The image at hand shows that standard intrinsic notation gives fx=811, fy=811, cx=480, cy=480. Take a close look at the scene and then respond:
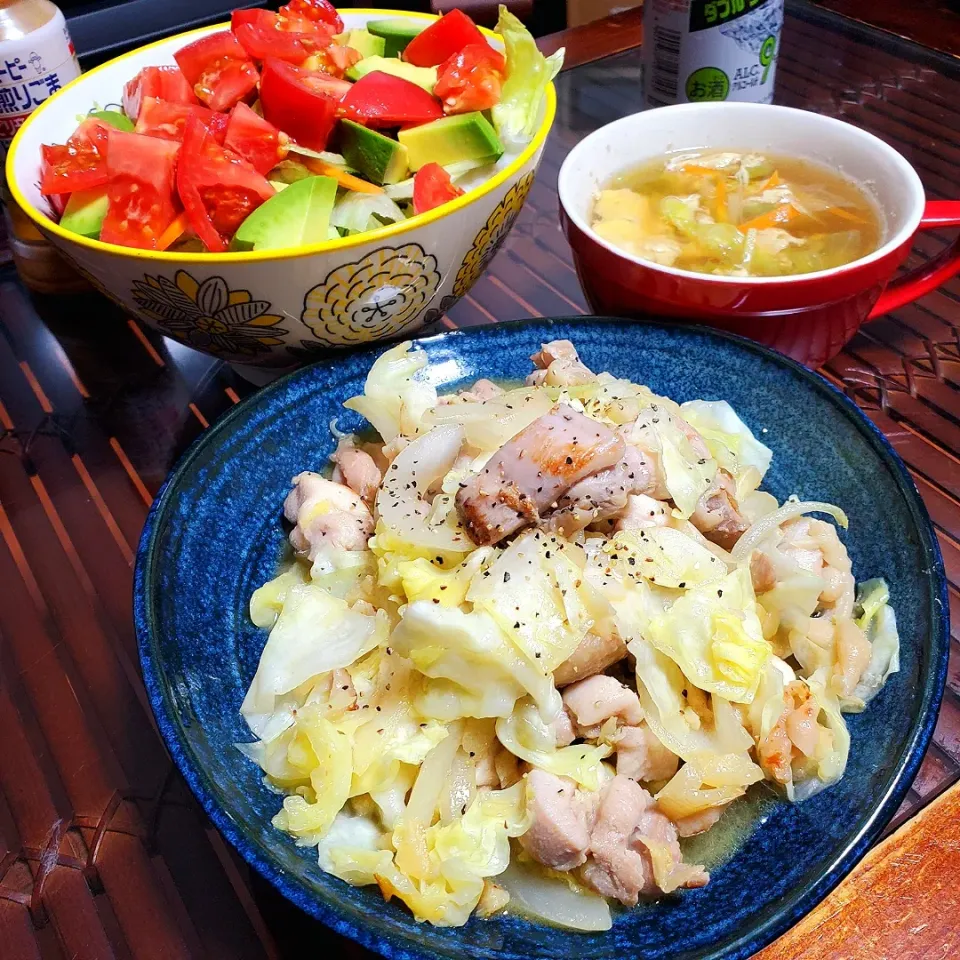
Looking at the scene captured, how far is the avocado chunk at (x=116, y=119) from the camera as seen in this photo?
5.97 feet

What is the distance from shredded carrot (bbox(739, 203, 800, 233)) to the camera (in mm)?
1949

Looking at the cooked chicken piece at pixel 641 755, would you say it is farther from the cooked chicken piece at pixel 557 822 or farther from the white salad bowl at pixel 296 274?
the white salad bowl at pixel 296 274

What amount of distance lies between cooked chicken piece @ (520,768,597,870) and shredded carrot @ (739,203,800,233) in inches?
55.4

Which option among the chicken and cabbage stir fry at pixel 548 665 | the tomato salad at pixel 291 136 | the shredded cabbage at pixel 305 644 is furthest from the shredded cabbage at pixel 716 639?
the tomato salad at pixel 291 136

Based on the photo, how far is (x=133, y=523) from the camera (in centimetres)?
179

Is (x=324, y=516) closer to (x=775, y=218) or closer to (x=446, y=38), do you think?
(x=446, y=38)

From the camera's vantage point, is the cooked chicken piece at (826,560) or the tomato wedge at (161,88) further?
the tomato wedge at (161,88)

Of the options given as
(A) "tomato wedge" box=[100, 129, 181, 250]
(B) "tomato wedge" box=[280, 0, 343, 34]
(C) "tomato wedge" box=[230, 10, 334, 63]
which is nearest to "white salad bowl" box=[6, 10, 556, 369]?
(A) "tomato wedge" box=[100, 129, 181, 250]

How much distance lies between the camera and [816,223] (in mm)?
1936

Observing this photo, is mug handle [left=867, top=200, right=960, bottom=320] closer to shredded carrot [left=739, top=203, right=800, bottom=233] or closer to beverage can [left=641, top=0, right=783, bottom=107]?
shredded carrot [left=739, top=203, right=800, bottom=233]

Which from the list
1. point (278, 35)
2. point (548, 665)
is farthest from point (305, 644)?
point (278, 35)

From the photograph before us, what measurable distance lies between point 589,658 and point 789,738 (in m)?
0.31

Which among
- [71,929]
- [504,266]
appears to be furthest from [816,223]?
[71,929]

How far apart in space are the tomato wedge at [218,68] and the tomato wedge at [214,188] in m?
0.21
